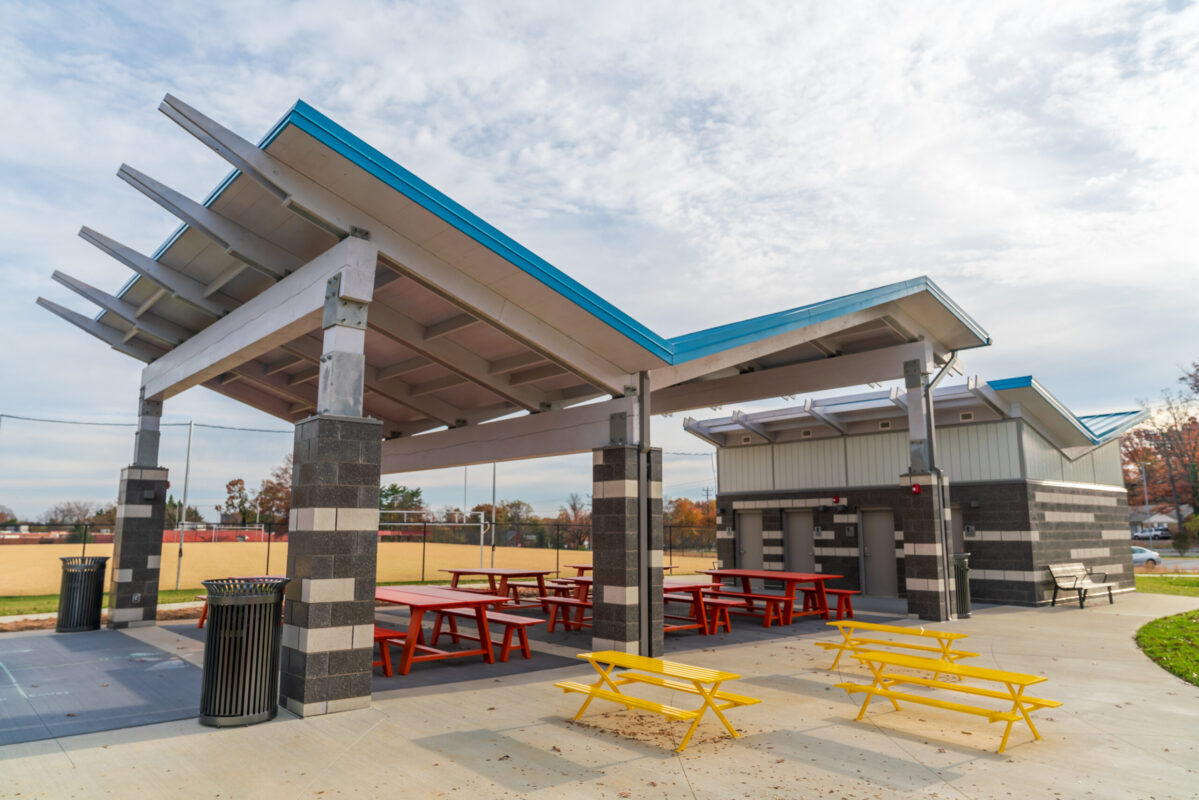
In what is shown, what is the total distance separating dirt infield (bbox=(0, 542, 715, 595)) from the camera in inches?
730

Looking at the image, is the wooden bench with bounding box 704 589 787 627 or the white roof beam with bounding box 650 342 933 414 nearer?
the wooden bench with bounding box 704 589 787 627

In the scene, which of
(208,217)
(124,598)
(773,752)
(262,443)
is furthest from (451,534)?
(773,752)

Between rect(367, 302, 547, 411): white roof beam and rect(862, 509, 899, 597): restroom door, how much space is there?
9962 mm

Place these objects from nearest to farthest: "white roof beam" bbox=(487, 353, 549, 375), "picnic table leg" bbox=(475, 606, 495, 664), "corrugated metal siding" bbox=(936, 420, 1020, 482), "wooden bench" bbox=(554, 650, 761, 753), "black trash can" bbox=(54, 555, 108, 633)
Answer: "wooden bench" bbox=(554, 650, 761, 753) < "picnic table leg" bbox=(475, 606, 495, 664) < "white roof beam" bbox=(487, 353, 549, 375) < "black trash can" bbox=(54, 555, 108, 633) < "corrugated metal siding" bbox=(936, 420, 1020, 482)

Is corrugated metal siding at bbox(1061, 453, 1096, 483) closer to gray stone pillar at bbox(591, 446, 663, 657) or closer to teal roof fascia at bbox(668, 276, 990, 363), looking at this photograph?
teal roof fascia at bbox(668, 276, 990, 363)

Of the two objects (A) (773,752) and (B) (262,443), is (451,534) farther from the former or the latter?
(A) (773,752)

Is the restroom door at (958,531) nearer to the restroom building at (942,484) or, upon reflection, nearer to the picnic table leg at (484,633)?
the restroom building at (942,484)

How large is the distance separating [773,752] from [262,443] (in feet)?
67.9

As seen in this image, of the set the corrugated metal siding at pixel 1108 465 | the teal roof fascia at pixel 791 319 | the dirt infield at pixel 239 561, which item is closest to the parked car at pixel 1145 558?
the corrugated metal siding at pixel 1108 465

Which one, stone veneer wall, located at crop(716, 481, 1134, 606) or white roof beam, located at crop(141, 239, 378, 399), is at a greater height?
white roof beam, located at crop(141, 239, 378, 399)

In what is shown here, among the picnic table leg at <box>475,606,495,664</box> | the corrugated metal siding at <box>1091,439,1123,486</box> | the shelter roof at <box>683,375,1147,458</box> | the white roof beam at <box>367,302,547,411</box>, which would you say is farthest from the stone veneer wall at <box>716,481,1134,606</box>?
the picnic table leg at <box>475,606,495,664</box>

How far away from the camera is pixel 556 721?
639 centimetres

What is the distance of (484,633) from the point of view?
360 inches

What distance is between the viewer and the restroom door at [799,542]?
19188 millimetres
